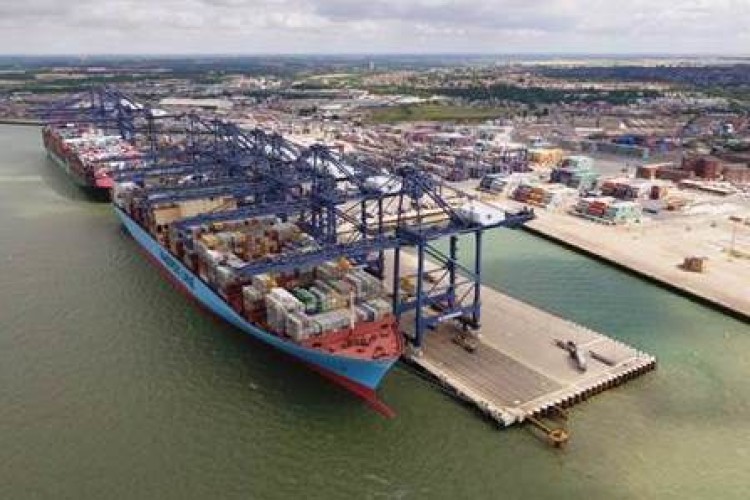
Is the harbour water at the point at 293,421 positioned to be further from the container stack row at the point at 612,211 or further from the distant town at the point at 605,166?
the container stack row at the point at 612,211

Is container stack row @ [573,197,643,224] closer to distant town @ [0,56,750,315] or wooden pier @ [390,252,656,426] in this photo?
distant town @ [0,56,750,315]

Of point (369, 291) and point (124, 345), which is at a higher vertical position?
point (369, 291)

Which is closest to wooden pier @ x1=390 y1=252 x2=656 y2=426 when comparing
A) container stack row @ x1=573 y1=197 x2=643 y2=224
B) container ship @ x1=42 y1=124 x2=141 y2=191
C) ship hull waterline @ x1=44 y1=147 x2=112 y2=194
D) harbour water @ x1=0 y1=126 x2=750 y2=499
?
harbour water @ x1=0 y1=126 x2=750 y2=499

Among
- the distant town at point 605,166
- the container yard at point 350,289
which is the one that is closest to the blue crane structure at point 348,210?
the container yard at point 350,289

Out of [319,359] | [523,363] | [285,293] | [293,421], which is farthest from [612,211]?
[293,421]

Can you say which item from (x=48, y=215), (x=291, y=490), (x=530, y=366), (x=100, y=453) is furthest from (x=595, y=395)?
(x=48, y=215)

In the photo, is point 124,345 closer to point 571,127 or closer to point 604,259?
point 604,259
